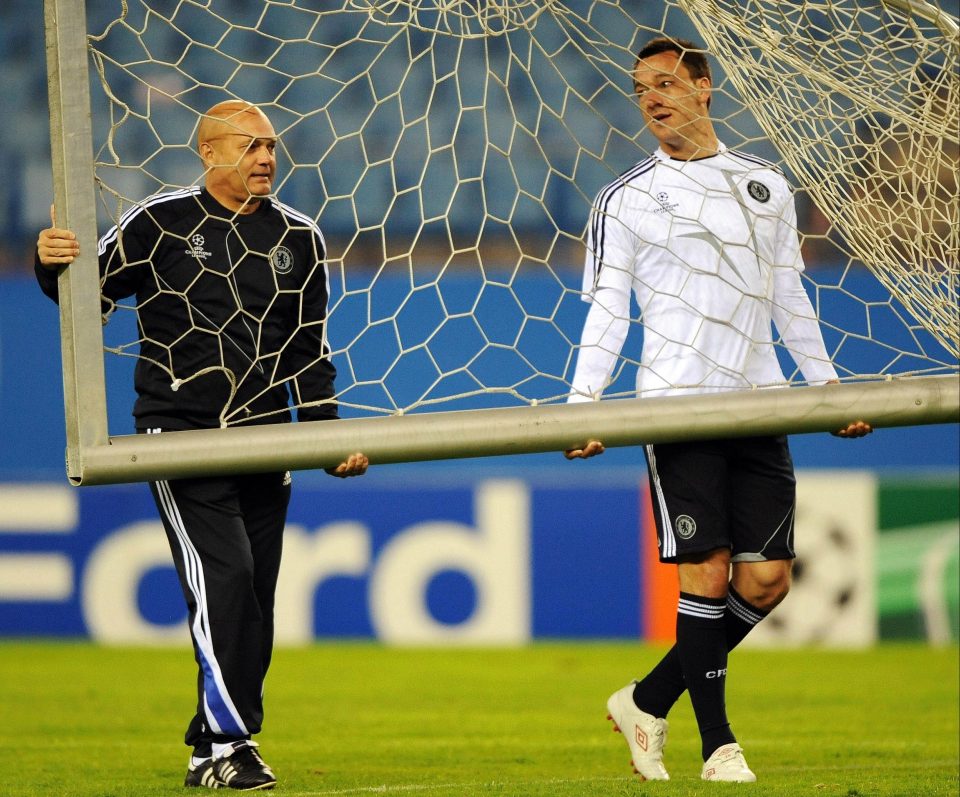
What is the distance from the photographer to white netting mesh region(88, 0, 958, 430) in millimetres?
3625

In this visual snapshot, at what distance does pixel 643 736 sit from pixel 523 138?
4.97m

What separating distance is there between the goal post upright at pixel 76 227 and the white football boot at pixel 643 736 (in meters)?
1.47

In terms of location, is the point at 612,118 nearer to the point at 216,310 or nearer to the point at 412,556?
the point at 412,556

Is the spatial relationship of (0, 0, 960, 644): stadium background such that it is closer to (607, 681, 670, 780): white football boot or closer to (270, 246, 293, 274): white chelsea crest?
(607, 681, 670, 780): white football boot

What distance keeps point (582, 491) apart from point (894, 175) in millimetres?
3923

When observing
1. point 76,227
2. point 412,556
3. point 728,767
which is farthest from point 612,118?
point 76,227

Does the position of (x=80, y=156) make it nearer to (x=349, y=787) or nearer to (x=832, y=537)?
(x=349, y=787)

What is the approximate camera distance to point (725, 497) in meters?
3.49

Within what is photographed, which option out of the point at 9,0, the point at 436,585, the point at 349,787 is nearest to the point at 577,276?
the point at 436,585

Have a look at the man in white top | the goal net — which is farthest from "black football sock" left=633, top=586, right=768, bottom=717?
the goal net

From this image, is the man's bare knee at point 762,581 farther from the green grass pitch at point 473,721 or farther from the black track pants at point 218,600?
the black track pants at point 218,600

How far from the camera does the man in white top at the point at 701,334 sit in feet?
11.4

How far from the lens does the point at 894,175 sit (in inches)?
147

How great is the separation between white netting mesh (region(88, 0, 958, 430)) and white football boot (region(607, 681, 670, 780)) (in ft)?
2.65
